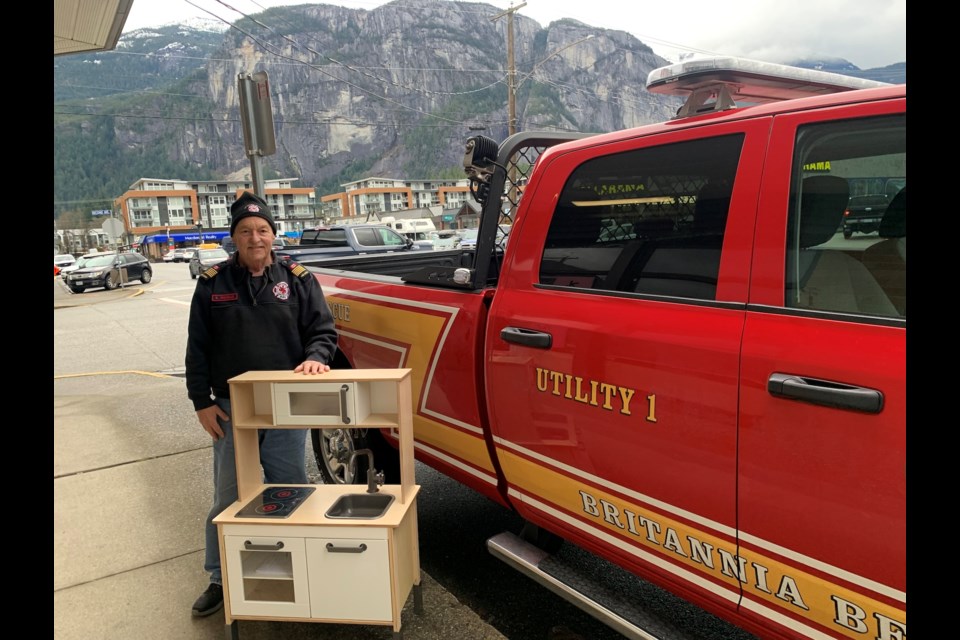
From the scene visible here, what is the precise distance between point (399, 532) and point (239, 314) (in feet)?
3.81

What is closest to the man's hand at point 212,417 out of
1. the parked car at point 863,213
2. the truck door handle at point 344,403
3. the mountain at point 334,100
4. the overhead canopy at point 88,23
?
the truck door handle at point 344,403

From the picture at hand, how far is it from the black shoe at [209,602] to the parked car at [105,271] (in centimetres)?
2697

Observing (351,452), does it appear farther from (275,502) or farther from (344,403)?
(344,403)

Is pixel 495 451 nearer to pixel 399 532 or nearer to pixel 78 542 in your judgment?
pixel 399 532

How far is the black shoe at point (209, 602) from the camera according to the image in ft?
9.42

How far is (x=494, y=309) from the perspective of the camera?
2570 mm

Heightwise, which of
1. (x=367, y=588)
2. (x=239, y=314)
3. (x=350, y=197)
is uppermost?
(x=350, y=197)

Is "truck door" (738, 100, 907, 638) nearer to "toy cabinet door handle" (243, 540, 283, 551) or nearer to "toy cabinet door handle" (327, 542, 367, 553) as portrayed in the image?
"toy cabinet door handle" (327, 542, 367, 553)

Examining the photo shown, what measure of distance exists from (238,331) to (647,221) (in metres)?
1.78

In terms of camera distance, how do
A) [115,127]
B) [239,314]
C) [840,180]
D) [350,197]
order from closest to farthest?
[840,180]
[239,314]
[350,197]
[115,127]

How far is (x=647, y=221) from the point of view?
86.7 inches

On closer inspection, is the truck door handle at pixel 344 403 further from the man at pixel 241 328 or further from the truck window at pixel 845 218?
the truck window at pixel 845 218

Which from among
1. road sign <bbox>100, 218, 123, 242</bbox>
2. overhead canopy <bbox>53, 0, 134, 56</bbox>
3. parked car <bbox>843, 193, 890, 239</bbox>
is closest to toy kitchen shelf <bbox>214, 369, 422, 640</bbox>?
parked car <bbox>843, 193, 890, 239</bbox>

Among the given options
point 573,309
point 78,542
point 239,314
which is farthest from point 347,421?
point 78,542
